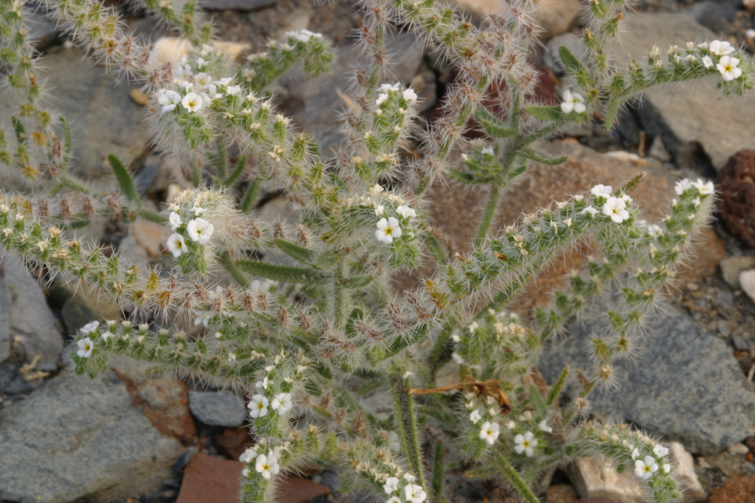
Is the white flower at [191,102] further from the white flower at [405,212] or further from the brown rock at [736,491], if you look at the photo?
the brown rock at [736,491]

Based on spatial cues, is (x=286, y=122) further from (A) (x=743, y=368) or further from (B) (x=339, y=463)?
(A) (x=743, y=368)

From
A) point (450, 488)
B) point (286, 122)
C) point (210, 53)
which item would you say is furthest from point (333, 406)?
point (210, 53)

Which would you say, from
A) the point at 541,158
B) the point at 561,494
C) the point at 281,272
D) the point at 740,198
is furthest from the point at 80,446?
the point at 740,198

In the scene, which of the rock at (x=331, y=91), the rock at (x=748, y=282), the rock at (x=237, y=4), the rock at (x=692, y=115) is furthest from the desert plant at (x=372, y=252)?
the rock at (x=237, y=4)

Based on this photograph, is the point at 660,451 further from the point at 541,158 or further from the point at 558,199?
the point at 558,199

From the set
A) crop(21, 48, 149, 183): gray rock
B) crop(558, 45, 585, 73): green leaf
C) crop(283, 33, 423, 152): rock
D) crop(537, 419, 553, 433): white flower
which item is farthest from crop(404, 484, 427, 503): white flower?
crop(21, 48, 149, 183): gray rock

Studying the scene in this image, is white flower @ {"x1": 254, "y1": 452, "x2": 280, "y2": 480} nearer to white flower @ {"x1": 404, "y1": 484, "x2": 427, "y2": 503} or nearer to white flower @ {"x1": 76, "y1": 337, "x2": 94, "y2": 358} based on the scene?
white flower @ {"x1": 404, "y1": 484, "x2": 427, "y2": 503}
